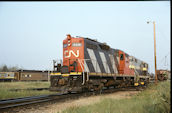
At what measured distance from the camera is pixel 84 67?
1025cm

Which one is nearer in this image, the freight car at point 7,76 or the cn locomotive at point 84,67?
the cn locomotive at point 84,67

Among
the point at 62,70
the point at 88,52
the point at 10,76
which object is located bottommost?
→ the point at 10,76

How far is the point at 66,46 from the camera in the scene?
11.7 metres

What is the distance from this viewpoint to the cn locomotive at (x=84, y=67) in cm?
977

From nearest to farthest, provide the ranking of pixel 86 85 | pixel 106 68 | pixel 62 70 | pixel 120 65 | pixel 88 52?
pixel 86 85
pixel 62 70
pixel 88 52
pixel 106 68
pixel 120 65

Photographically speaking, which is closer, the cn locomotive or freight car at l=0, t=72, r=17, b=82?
the cn locomotive

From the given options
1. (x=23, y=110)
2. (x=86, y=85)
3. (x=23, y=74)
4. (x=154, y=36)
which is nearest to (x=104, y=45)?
(x=86, y=85)

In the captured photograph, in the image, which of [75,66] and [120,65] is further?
[120,65]

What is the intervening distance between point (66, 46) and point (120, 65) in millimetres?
6355

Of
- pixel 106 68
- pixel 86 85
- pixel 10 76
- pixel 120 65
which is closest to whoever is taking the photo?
pixel 86 85

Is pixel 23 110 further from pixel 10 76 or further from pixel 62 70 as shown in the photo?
pixel 10 76

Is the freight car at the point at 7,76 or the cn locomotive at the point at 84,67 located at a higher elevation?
the cn locomotive at the point at 84,67

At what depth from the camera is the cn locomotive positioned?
9.77 meters

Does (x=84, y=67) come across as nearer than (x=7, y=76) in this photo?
Yes
